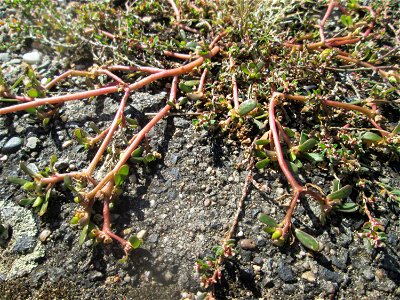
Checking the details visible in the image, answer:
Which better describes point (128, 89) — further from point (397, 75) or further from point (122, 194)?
point (397, 75)

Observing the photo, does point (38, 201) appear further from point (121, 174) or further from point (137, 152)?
point (137, 152)

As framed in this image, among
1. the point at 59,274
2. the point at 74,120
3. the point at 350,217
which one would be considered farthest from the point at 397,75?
the point at 59,274

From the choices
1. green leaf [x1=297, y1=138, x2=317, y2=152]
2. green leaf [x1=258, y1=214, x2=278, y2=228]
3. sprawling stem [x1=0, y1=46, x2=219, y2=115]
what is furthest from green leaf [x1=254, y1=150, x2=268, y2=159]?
sprawling stem [x1=0, y1=46, x2=219, y2=115]

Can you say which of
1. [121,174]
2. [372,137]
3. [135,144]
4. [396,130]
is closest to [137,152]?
[135,144]

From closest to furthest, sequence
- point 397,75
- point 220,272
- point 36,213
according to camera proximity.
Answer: point 220,272, point 36,213, point 397,75

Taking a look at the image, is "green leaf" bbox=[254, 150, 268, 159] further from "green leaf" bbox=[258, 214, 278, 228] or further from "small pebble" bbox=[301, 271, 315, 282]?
"small pebble" bbox=[301, 271, 315, 282]
